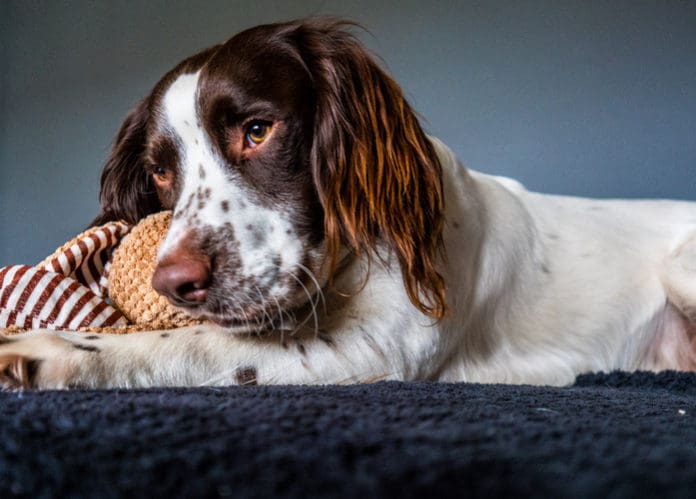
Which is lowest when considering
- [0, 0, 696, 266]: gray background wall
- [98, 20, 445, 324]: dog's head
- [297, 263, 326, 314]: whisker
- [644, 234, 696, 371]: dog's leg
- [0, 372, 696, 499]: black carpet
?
[644, 234, 696, 371]: dog's leg

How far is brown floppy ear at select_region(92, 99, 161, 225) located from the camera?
150cm

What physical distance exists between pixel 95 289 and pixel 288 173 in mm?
495

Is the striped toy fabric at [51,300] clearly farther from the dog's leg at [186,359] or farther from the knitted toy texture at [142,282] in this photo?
the dog's leg at [186,359]

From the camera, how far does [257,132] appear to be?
1.10 meters

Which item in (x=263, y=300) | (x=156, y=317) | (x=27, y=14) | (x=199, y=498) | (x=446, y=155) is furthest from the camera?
(x=27, y=14)

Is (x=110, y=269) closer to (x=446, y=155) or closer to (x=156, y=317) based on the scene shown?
(x=156, y=317)

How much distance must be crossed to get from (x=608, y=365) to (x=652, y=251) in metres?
0.36

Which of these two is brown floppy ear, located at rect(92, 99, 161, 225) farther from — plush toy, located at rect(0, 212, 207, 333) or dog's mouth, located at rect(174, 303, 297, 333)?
dog's mouth, located at rect(174, 303, 297, 333)

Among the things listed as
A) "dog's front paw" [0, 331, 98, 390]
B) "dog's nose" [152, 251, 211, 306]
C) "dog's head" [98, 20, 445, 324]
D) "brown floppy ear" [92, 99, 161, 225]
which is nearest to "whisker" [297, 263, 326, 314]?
"dog's head" [98, 20, 445, 324]

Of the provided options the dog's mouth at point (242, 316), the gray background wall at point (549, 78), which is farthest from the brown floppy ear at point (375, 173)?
the gray background wall at point (549, 78)

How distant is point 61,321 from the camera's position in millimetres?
1087

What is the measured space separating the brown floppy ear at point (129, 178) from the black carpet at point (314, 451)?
100 cm

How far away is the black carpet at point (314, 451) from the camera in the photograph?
365 mm

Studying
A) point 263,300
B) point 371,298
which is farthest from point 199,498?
point 371,298
